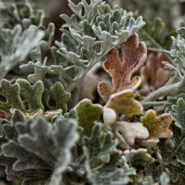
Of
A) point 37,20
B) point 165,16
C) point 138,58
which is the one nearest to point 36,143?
point 138,58

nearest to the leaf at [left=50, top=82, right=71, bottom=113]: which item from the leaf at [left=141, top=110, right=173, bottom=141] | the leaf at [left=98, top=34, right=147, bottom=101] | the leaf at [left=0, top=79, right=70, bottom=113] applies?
the leaf at [left=0, top=79, right=70, bottom=113]

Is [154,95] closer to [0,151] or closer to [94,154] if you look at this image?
[94,154]

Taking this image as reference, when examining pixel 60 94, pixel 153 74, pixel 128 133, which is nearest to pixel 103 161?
pixel 128 133

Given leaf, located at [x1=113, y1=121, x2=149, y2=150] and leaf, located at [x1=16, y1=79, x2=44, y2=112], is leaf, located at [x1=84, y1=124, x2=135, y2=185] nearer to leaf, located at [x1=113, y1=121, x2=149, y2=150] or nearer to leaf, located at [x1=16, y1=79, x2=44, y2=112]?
leaf, located at [x1=113, y1=121, x2=149, y2=150]

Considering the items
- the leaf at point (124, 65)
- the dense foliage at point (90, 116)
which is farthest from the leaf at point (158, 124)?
the leaf at point (124, 65)

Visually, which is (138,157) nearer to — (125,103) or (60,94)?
(125,103)
